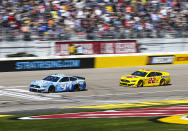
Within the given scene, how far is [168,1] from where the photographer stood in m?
30.8

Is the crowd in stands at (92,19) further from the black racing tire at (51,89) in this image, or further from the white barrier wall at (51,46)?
the black racing tire at (51,89)

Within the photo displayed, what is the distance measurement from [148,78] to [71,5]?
330 inches

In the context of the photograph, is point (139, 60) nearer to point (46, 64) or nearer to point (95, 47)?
point (95, 47)

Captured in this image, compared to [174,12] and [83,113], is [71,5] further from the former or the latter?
[83,113]

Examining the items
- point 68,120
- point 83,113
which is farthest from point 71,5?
point 68,120

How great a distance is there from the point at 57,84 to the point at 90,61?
8.58 m

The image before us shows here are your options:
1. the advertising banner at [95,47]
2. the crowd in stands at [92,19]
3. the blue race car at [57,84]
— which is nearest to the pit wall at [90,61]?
the advertising banner at [95,47]

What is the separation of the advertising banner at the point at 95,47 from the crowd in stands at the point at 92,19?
469 millimetres

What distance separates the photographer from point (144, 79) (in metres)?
21.6

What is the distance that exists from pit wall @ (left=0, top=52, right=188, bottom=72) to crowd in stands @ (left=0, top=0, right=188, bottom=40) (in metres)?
1.43

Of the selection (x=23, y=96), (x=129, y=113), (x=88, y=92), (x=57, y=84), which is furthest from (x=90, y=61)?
(x=129, y=113)

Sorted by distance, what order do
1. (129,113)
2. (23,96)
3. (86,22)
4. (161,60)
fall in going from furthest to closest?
(161,60), (86,22), (23,96), (129,113)

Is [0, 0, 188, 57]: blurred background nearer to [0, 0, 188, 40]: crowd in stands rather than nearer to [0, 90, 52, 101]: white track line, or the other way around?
[0, 0, 188, 40]: crowd in stands

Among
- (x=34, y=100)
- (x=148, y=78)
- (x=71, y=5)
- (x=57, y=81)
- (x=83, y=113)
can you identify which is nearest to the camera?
(x=83, y=113)
